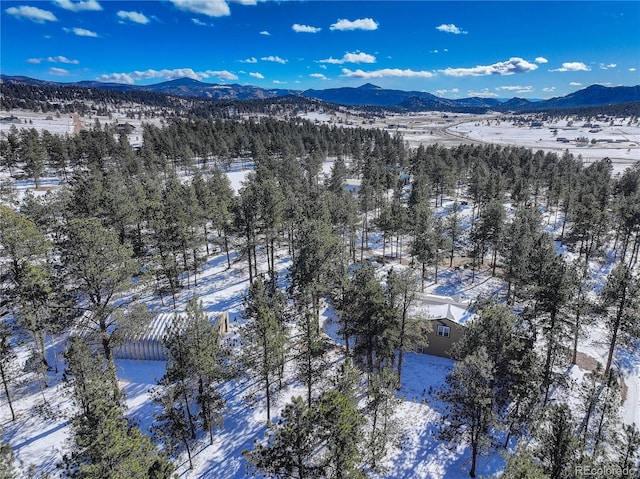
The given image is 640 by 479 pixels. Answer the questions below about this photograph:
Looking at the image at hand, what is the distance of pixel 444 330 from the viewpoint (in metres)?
30.1

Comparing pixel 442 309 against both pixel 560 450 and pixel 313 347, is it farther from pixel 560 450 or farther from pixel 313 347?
pixel 560 450

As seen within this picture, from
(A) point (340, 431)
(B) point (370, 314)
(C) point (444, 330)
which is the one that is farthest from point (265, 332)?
(C) point (444, 330)

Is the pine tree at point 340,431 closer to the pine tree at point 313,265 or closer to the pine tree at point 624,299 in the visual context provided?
the pine tree at point 313,265

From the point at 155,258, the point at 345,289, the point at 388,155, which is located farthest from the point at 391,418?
the point at 388,155

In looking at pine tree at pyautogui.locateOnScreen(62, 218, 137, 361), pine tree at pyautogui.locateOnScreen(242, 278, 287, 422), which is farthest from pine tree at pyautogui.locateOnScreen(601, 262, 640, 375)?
pine tree at pyautogui.locateOnScreen(62, 218, 137, 361)

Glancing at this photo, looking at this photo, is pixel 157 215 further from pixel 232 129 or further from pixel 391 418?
pixel 232 129

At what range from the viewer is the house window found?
98.6 feet

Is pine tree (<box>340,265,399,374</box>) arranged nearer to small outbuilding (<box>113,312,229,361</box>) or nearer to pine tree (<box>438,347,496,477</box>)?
pine tree (<box>438,347,496,477</box>)

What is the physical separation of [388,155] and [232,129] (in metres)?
48.4

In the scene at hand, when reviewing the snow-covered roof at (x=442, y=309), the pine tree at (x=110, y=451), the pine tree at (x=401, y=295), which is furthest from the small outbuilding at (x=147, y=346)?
the snow-covered roof at (x=442, y=309)

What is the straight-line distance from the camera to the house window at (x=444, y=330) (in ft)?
98.6

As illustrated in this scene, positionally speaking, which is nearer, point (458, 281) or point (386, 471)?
point (386, 471)

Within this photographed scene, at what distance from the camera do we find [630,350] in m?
30.8

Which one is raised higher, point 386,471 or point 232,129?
point 232,129
